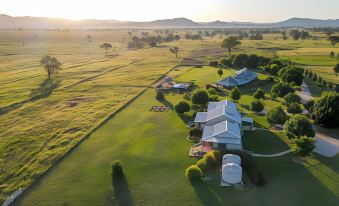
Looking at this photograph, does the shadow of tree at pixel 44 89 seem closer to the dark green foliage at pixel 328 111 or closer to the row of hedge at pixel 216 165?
the row of hedge at pixel 216 165

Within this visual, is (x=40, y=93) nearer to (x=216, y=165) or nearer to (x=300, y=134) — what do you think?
(x=216, y=165)

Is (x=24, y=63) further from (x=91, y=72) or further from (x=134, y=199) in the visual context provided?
(x=134, y=199)

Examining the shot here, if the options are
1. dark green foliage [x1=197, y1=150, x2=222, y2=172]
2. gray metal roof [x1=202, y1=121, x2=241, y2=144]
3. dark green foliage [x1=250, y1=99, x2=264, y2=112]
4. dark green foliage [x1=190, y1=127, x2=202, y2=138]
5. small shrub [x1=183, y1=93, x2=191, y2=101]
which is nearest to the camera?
dark green foliage [x1=197, y1=150, x2=222, y2=172]

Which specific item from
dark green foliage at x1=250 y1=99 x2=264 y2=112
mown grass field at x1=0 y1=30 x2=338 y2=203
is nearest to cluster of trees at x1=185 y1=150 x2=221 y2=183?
mown grass field at x1=0 y1=30 x2=338 y2=203

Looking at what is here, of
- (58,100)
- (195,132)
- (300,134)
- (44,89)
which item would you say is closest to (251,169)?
(300,134)

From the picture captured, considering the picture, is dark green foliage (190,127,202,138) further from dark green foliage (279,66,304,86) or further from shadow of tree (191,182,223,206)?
dark green foliage (279,66,304,86)
